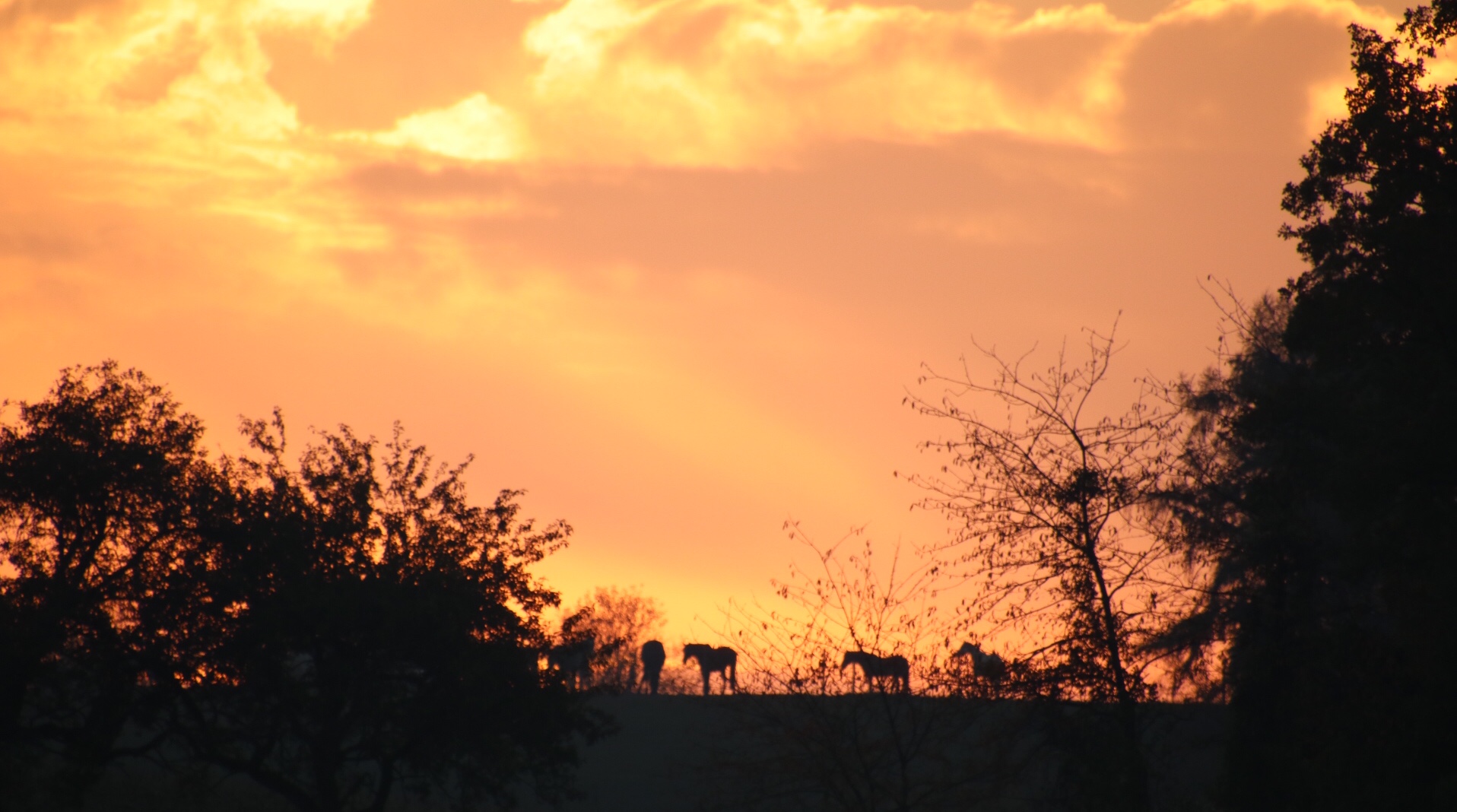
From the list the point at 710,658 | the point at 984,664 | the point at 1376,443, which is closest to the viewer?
the point at 1376,443

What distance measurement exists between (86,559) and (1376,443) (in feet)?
79.9

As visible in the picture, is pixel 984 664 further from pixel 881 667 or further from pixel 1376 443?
pixel 1376 443

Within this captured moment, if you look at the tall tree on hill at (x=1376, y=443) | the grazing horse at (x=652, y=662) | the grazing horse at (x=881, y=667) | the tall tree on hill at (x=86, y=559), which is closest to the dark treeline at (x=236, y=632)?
the tall tree on hill at (x=86, y=559)

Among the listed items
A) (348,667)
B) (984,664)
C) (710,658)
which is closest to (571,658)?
(348,667)

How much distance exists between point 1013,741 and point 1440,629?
6.72 meters

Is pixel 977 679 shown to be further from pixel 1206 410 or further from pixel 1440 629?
pixel 1206 410

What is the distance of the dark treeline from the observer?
77.0 ft

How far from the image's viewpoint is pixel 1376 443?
1773cm

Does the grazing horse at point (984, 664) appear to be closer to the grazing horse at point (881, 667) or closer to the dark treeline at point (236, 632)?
Answer: the grazing horse at point (881, 667)

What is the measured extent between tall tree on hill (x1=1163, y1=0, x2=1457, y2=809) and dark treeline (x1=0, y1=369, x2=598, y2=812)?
1510 centimetres

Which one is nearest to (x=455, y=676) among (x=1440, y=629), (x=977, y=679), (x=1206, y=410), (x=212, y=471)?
(x=212, y=471)

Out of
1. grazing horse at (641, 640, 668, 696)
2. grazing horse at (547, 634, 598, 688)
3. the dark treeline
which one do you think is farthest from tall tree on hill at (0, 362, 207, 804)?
grazing horse at (641, 640, 668, 696)

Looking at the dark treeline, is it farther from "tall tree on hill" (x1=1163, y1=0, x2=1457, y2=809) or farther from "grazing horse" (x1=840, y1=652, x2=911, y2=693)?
"tall tree on hill" (x1=1163, y1=0, x2=1457, y2=809)

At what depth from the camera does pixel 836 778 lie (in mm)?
22125
